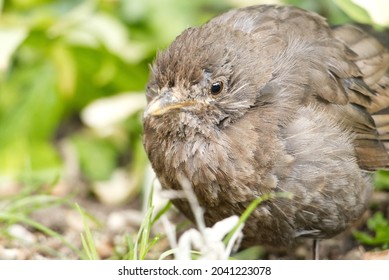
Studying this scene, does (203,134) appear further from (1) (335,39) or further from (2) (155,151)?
(1) (335,39)

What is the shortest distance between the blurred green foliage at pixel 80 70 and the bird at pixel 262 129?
1.49m

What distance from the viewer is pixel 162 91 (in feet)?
13.3

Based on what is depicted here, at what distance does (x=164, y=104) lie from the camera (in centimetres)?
396

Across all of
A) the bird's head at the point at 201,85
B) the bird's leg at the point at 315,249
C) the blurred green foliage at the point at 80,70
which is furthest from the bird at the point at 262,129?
the blurred green foliage at the point at 80,70

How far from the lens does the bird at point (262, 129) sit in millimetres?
3988

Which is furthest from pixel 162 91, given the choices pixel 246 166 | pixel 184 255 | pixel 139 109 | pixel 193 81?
pixel 139 109

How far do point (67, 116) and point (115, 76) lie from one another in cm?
81

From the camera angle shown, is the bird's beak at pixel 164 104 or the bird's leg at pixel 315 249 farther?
the bird's leg at pixel 315 249

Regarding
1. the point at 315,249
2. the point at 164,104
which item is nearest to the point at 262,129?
the point at 164,104

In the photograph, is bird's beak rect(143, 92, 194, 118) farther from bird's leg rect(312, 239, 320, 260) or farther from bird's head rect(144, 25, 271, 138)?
bird's leg rect(312, 239, 320, 260)

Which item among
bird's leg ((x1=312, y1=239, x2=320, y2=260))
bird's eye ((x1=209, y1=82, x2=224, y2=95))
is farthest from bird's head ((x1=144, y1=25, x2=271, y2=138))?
bird's leg ((x1=312, y1=239, x2=320, y2=260))

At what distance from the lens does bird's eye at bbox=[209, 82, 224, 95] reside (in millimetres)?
4043

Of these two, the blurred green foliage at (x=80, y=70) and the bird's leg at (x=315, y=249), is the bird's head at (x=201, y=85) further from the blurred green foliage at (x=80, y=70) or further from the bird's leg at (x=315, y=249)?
the blurred green foliage at (x=80, y=70)

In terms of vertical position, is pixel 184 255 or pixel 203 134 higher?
pixel 203 134
